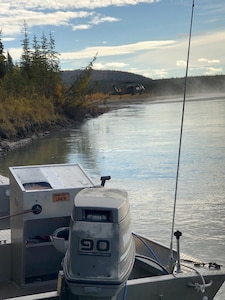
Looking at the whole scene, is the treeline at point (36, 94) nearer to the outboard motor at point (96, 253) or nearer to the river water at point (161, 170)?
the river water at point (161, 170)

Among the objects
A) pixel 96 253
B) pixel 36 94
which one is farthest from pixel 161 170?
pixel 36 94

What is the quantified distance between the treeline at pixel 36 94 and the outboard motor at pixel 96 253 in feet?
49.8

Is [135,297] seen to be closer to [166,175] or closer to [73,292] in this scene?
[73,292]

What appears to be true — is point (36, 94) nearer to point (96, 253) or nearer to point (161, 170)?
point (161, 170)

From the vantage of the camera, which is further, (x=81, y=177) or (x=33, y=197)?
(x=81, y=177)

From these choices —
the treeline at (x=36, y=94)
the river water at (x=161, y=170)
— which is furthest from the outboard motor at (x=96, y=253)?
the treeline at (x=36, y=94)

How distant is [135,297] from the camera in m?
3.04

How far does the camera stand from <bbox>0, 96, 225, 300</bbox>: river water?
20.6ft

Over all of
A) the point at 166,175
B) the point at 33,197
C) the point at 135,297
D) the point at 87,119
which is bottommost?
the point at 87,119

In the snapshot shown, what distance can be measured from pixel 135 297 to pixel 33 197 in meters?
0.92

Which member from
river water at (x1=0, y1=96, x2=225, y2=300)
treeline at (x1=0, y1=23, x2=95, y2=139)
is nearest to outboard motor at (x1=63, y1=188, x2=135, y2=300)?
river water at (x1=0, y1=96, x2=225, y2=300)

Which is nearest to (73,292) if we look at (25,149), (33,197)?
(33,197)

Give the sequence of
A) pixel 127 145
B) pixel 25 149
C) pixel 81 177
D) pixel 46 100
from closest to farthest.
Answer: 1. pixel 81 177
2. pixel 127 145
3. pixel 25 149
4. pixel 46 100

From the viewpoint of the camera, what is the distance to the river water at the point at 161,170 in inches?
247
